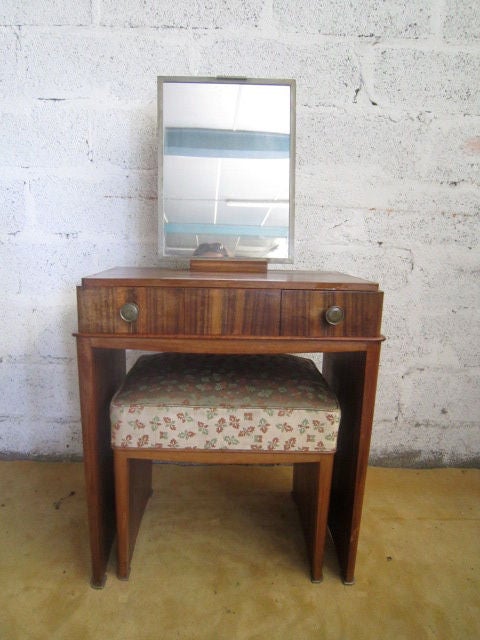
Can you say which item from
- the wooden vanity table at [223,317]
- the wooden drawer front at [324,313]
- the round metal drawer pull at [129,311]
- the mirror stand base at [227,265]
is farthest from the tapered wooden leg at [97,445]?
the wooden drawer front at [324,313]

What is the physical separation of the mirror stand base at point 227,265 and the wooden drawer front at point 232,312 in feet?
1.03

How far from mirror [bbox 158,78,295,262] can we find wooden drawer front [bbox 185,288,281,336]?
377 millimetres

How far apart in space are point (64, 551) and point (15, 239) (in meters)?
1.03

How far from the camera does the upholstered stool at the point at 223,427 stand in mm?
981

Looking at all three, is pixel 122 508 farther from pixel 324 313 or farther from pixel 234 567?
pixel 324 313

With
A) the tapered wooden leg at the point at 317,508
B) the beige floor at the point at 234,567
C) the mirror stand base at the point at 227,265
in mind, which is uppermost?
the mirror stand base at the point at 227,265

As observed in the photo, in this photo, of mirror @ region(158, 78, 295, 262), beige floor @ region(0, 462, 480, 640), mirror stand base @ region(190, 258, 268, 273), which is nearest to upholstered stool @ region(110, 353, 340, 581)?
beige floor @ region(0, 462, 480, 640)

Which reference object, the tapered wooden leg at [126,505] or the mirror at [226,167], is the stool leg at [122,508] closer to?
the tapered wooden leg at [126,505]

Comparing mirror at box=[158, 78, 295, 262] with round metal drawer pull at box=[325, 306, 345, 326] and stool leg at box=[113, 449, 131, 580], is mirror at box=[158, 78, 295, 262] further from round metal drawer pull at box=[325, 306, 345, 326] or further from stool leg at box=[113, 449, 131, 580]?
stool leg at box=[113, 449, 131, 580]

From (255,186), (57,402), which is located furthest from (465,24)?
(57,402)

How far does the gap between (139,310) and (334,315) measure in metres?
0.44

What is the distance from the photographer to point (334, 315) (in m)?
0.91

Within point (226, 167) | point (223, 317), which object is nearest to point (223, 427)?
point (223, 317)

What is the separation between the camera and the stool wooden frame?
3.29 feet
